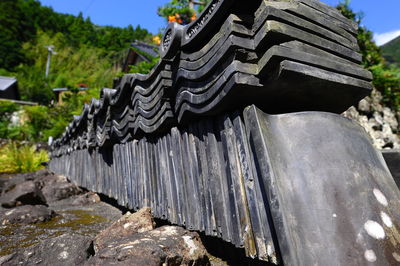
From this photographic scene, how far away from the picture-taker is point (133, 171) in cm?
402

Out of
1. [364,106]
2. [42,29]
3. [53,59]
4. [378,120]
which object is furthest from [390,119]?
[42,29]

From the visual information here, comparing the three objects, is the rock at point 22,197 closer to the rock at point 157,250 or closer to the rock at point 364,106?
the rock at point 157,250

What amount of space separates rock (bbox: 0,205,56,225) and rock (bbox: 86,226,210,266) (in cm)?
274

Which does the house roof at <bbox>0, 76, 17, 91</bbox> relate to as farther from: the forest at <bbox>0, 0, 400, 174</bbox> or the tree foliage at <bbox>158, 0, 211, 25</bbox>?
the tree foliage at <bbox>158, 0, 211, 25</bbox>

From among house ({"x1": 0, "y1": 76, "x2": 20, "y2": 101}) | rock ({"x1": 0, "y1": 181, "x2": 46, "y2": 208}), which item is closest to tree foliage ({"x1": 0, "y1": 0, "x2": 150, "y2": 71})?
house ({"x1": 0, "y1": 76, "x2": 20, "y2": 101})

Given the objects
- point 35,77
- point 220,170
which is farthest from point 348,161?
point 35,77

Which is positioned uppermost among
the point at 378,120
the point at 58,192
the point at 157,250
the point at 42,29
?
the point at 42,29

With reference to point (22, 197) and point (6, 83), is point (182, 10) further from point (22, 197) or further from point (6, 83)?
point (6, 83)

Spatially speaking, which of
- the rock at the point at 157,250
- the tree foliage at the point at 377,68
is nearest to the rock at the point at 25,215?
the rock at the point at 157,250

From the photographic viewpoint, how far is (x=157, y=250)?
1.66 m

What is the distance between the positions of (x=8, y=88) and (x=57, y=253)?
42001mm

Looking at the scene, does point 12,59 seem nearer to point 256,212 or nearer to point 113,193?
point 113,193

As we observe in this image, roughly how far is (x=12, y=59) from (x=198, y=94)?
59.2 meters

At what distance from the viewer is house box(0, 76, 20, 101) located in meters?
34.8
